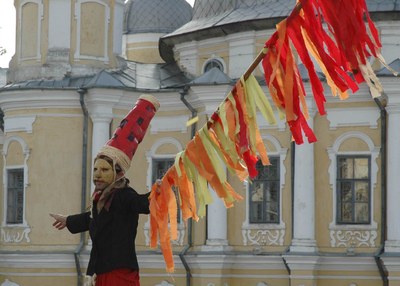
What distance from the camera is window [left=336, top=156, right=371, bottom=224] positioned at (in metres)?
23.0

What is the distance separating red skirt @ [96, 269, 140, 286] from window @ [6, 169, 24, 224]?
1853 centimetres

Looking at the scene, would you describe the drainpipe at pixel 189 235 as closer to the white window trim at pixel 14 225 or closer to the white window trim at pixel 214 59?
the white window trim at pixel 214 59

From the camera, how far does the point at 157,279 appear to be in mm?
24016

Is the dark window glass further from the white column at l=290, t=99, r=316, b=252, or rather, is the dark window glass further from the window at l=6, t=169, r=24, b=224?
the window at l=6, t=169, r=24, b=224

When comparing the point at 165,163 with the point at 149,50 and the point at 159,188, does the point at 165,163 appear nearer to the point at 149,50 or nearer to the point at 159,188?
the point at 149,50

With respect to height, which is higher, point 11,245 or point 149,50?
point 149,50

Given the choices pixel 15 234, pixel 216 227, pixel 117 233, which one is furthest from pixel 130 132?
pixel 15 234

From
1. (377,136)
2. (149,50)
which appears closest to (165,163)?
(377,136)

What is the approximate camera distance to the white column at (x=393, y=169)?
22.6 m

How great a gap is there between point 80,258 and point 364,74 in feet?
62.1

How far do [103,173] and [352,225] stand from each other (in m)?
16.6

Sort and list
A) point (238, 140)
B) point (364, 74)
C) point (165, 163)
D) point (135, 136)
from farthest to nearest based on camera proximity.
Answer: point (165, 163) < point (135, 136) < point (238, 140) < point (364, 74)

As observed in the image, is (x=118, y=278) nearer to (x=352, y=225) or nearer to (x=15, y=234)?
(x=352, y=225)

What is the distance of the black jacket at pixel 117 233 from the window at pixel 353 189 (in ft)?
54.4
